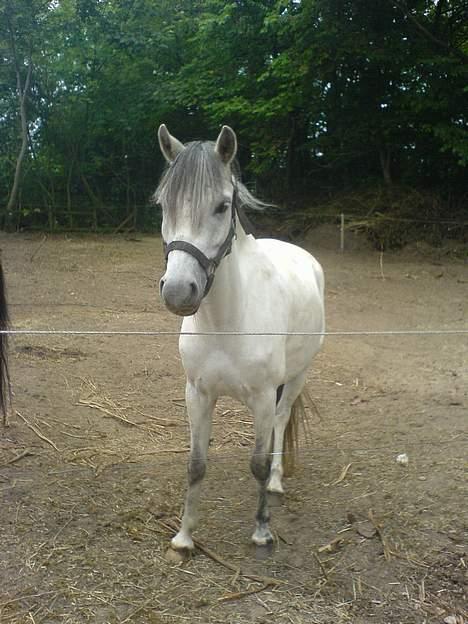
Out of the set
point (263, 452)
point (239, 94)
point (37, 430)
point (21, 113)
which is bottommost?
point (37, 430)

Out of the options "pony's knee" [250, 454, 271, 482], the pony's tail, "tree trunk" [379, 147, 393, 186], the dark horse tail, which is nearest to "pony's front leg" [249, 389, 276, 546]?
"pony's knee" [250, 454, 271, 482]

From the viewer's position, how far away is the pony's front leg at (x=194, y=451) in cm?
281

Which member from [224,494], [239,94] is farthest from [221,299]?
[239,94]

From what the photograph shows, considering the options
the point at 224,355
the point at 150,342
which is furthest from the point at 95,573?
the point at 150,342

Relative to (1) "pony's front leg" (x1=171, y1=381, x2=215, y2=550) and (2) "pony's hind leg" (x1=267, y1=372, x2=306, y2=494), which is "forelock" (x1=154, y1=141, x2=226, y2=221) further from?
(2) "pony's hind leg" (x1=267, y1=372, x2=306, y2=494)

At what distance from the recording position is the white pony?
227cm

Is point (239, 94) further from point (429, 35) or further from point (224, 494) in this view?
point (224, 494)

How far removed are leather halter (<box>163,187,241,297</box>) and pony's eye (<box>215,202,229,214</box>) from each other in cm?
10

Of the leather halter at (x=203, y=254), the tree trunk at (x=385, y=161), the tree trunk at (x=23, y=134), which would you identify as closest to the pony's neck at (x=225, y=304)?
the leather halter at (x=203, y=254)

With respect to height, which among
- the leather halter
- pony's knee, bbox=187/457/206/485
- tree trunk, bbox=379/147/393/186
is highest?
tree trunk, bbox=379/147/393/186

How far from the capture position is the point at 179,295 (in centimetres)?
211

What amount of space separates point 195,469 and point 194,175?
1.47 meters

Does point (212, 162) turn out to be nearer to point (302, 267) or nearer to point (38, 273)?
point (302, 267)

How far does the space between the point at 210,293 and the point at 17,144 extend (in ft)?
50.9
